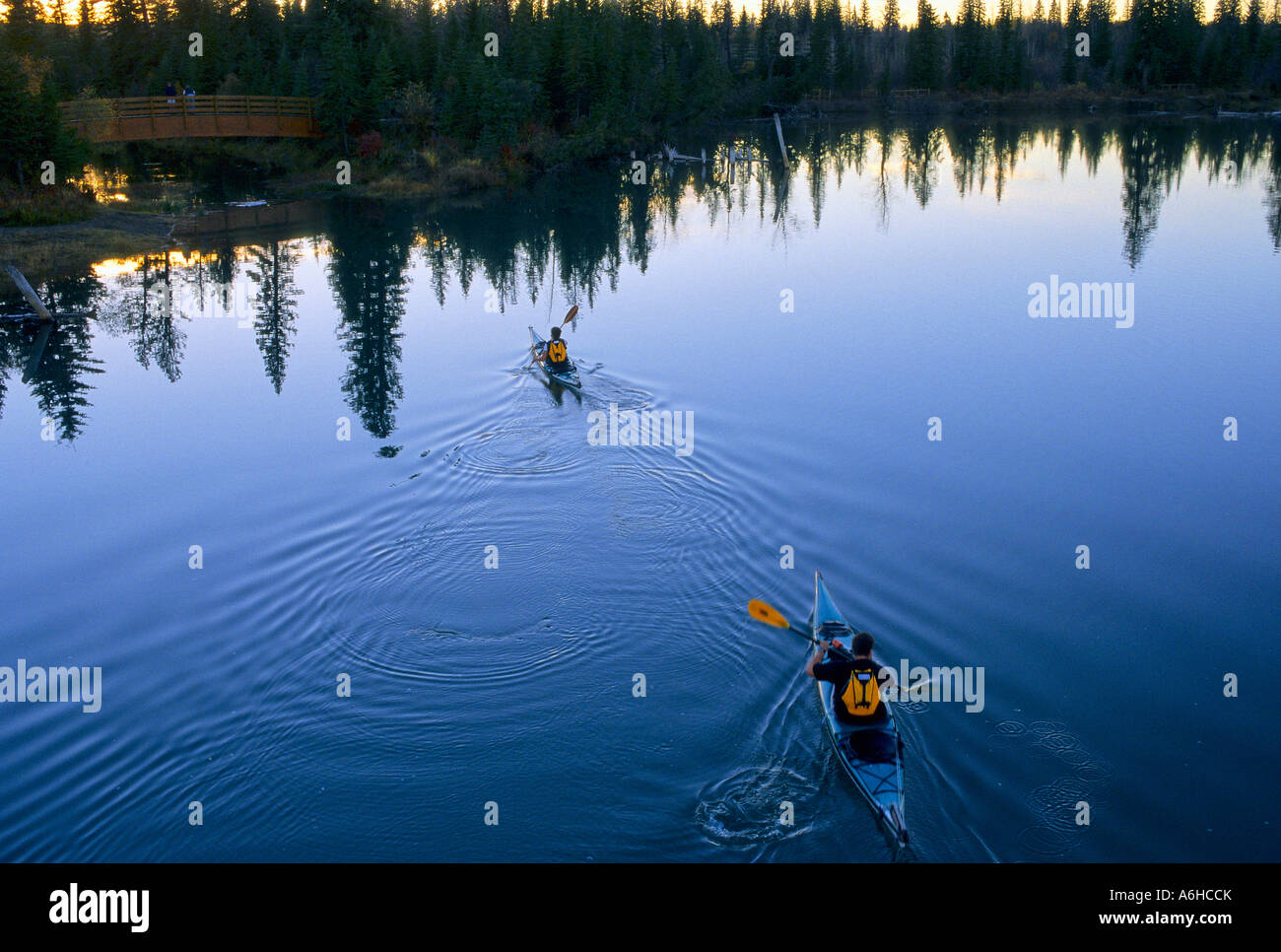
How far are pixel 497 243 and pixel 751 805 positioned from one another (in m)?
35.6

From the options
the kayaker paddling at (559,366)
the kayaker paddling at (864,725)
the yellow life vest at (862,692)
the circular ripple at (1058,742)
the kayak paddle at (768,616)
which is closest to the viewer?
the kayaker paddling at (864,725)

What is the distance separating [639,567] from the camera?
51.7 feet

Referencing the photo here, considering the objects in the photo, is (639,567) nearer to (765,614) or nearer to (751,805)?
(765,614)

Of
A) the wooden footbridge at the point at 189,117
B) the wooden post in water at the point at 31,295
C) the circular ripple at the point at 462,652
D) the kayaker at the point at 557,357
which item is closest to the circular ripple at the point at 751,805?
the circular ripple at the point at 462,652

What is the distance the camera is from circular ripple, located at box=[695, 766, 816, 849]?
1042 cm

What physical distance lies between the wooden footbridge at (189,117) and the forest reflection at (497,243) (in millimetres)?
9290

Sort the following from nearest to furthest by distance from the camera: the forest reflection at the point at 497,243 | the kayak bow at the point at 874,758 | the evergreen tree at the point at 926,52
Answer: the kayak bow at the point at 874,758 → the forest reflection at the point at 497,243 → the evergreen tree at the point at 926,52

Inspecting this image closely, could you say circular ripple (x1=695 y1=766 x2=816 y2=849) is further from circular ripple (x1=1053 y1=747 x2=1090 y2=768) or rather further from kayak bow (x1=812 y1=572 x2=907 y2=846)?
circular ripple (x1=1053 y1=747 x2=1090 y2=768)

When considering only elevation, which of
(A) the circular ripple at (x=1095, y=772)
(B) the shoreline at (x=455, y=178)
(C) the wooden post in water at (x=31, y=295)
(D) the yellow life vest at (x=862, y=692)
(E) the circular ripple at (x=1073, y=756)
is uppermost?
(B) the shoreline at (x=455, y=178)

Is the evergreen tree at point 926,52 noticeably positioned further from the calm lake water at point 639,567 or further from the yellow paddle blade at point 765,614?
the yellow paddle blade at point 765,614

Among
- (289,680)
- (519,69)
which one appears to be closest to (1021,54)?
(519,69)

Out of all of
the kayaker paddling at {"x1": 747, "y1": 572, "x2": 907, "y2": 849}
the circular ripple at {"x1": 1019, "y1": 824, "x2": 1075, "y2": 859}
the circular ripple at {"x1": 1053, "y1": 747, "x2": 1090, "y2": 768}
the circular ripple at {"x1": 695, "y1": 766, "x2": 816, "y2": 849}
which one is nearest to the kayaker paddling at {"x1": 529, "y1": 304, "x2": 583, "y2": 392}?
the kayaker paddling at {"x1": 747, "y1": 572, "x2": 907, "y2": 849}

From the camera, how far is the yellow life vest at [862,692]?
1129 cm
